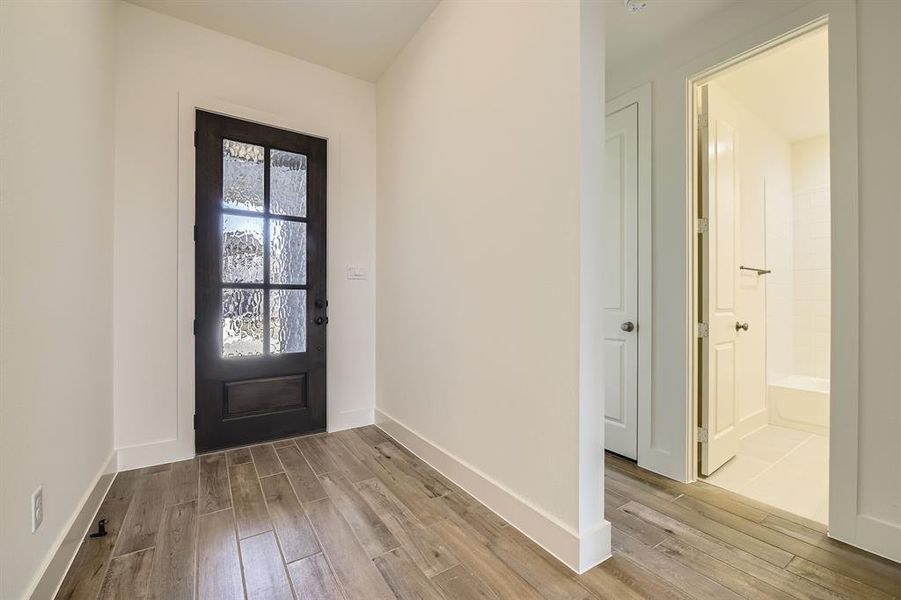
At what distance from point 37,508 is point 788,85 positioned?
4.80 metres

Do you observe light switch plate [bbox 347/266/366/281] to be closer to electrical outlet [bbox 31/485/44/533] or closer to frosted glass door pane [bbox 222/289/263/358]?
frosted glass door pane [bbox 222/289/263/358]

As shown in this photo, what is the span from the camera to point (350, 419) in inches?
124

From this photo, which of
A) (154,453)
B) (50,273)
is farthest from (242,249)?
(154,453)

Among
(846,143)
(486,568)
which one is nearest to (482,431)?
(486,568)

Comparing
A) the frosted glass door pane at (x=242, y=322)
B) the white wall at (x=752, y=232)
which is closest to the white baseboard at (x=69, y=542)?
the frosted glass door pane at (x=242, y=322)

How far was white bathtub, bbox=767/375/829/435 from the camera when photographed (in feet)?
10.4

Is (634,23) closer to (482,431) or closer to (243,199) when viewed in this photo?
(482,431)

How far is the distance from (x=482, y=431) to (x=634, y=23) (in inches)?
99.2

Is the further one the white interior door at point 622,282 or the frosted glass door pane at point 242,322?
the frosted glass door pane at point 242,322

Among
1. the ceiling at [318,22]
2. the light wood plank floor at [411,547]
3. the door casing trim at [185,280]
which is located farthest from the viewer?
the door casing trim at [185,280]

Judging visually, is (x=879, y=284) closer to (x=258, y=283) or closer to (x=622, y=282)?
(x=622, y=282)

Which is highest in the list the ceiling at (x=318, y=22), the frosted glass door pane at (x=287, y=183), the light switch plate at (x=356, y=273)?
the ceiling at (x=318, y=22)

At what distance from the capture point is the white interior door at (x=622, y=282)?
8.22ft

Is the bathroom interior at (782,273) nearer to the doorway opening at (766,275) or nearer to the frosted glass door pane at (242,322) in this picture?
the doorway opening at (766,275)
